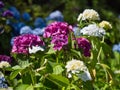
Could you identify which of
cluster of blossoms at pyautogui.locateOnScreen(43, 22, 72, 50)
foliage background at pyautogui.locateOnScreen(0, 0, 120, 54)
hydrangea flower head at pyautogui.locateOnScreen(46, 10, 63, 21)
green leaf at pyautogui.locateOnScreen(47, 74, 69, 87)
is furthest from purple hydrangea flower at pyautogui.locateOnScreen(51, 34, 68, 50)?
foliage background at pyautogui.locateOnScreen(0, 0, 120, 54)

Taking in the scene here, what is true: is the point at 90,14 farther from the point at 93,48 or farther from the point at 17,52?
the point at 17,52

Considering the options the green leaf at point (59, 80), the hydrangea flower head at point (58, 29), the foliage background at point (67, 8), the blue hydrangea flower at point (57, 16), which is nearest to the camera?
the green leaf at point (59, 80)

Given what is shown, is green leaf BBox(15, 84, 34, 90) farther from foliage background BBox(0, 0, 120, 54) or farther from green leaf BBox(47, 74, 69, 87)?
foliage background BBox(0, 0, 120, 54)

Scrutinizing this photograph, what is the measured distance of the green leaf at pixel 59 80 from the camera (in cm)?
276

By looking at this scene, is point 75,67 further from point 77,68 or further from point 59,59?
point 59,59

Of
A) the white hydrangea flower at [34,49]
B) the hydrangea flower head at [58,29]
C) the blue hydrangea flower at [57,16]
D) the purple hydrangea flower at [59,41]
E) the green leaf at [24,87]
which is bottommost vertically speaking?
the green leaf at [24,87]

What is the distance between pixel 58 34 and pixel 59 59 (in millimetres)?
173

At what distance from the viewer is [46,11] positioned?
7008mm

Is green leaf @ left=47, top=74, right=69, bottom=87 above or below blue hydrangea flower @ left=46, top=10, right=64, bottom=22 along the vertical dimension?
below

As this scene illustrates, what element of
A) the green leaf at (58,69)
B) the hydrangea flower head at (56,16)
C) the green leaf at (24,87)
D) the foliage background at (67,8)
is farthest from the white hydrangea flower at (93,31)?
the foliage background at (67,8)

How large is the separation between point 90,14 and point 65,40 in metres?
0.25

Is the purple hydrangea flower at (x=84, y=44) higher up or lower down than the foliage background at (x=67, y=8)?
lower down

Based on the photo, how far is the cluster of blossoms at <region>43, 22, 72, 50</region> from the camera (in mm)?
2998

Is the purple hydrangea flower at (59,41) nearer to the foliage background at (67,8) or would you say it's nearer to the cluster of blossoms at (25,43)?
the cluster of blossoms at (25,43)
